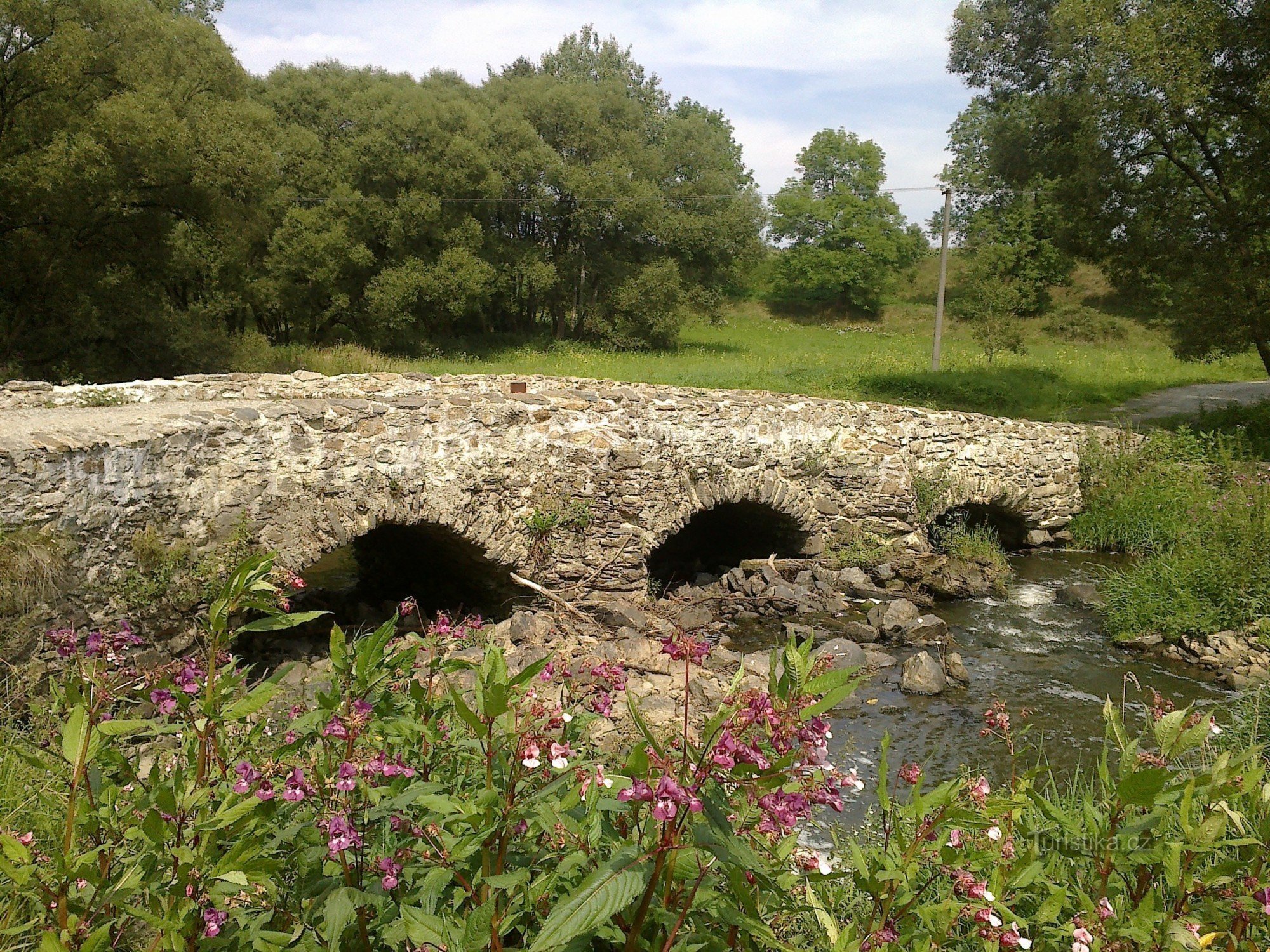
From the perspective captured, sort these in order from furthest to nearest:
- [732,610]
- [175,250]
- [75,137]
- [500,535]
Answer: [175,250], [75,137], [732,610], [500,535]

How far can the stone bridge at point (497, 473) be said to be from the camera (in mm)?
6137

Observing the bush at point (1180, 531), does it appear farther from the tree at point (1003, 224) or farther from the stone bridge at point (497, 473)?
the tree at point (1003, 224)

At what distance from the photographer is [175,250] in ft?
50.1

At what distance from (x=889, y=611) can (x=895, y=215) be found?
113 ft

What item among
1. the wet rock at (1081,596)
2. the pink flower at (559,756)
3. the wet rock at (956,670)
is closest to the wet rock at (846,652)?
the wet rock at (956,670)

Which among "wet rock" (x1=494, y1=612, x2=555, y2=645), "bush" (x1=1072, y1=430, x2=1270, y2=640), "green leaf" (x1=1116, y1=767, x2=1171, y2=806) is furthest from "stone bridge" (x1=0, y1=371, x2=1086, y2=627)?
"green leaf" (x1=1116, y1=767, x2=1171, y2=806)

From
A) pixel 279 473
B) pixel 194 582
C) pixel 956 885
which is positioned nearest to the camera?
pixel 956 885

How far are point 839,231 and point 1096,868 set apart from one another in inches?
1549

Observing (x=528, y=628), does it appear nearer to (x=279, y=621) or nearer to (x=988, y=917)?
(x=279, y=621)

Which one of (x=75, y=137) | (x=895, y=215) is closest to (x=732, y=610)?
(x=75, y=137)

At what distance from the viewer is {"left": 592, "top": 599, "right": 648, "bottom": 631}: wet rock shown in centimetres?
900

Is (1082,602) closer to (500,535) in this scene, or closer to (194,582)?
(500,535)

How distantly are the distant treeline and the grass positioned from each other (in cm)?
176

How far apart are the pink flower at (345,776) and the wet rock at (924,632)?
837 cm
